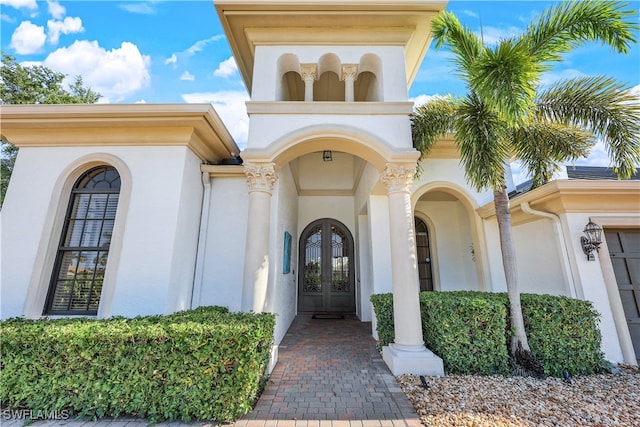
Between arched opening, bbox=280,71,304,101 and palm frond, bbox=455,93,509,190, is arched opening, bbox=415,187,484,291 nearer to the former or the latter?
palm frond, bbox=455,93,509,190

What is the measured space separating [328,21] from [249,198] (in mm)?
4084

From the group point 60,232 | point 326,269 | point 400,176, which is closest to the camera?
point 400,176

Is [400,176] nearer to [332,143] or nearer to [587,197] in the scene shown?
[332,143]

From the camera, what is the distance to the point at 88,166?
17.1 ft

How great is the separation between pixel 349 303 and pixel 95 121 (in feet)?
27.1

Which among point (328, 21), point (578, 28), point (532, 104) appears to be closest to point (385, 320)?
point (532, 104)

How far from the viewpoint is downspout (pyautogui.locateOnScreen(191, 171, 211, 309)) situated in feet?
17.4

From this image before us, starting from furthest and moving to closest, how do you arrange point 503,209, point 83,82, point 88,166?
point 83,82 < point 88,166 < point 503,209

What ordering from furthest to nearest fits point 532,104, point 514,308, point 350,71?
point 350,71
point 514,308
point 532,104

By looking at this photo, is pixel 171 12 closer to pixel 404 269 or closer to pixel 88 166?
pixel 88 166

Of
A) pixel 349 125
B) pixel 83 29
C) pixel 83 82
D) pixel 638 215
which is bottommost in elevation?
pixel 638 215

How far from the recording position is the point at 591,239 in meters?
4.67

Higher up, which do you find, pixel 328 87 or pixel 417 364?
pixel 328 87

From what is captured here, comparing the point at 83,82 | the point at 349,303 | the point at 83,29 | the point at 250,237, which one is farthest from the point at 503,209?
the point at 83,82
